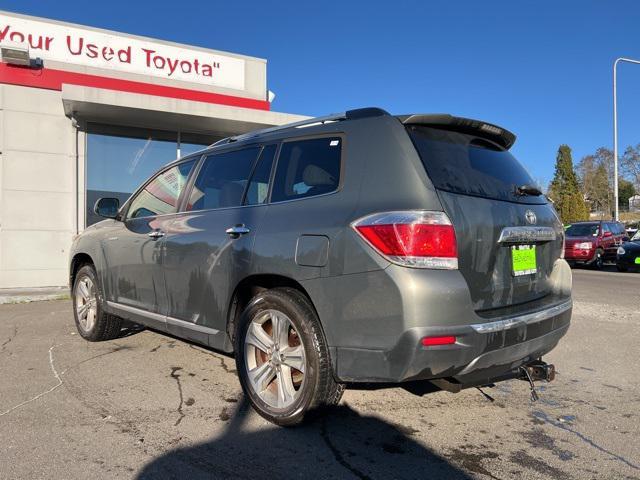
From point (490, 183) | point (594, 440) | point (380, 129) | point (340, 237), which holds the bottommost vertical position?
point (594, 440)

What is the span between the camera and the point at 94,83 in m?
10.5

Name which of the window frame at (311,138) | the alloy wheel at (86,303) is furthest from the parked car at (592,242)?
the window frame at (311,138)

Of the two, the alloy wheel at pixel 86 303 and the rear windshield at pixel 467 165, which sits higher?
the rear windshield at pixel 467 165

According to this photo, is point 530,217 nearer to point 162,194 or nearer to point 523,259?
point 523,259

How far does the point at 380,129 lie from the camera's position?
10.0 ft

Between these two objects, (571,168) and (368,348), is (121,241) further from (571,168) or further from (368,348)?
(571,168)

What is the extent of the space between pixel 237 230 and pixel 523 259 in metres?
1.88

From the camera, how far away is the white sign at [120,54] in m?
10.1

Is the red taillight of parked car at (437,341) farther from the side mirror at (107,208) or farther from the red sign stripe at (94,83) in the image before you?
the red sign stripe at (94,83)

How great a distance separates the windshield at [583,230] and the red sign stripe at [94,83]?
40.0 feet

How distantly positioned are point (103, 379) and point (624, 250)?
594 inches

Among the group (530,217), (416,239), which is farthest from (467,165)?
(416,239)

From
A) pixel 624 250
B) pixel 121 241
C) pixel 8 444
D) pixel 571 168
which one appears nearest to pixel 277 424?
pixel 8 444

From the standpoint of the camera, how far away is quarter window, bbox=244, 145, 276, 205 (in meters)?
3.61
